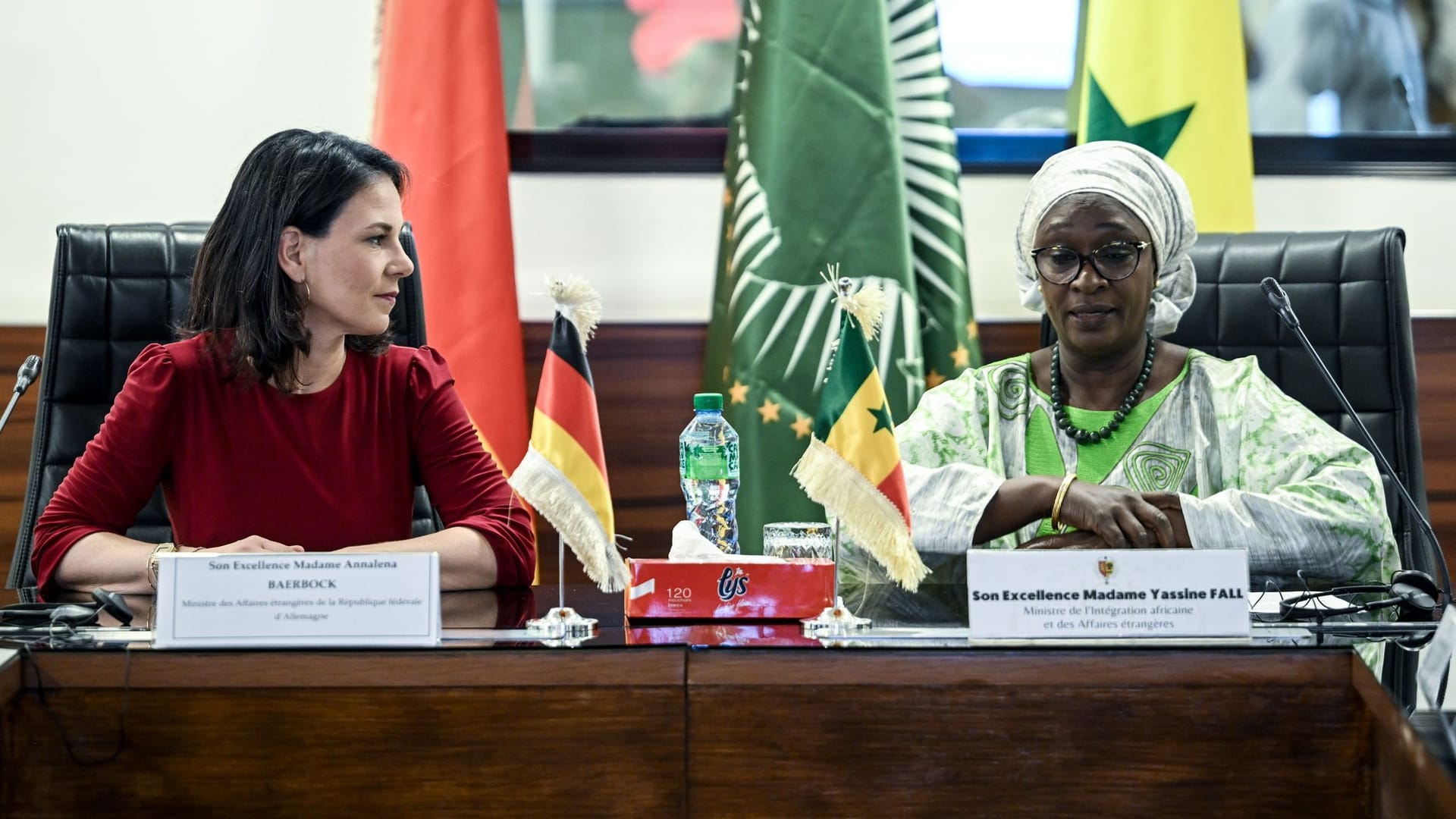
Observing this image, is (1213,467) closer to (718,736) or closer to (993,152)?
(718,736)

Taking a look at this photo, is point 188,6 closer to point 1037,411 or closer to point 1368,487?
point 1037,411

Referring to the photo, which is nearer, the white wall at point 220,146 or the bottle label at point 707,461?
the bottle label at point 707,461

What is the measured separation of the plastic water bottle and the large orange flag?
49 cm

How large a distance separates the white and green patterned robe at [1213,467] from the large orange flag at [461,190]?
104cm

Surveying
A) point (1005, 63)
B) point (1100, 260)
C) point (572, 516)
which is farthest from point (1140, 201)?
point (1005, 63)

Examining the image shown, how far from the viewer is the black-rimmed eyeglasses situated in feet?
6.32

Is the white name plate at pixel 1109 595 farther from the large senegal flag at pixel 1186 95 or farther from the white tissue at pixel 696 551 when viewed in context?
the large senegal flag at pixel 1186 95

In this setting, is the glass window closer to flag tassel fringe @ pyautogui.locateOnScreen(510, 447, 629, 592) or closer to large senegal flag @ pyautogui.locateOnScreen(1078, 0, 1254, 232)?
large senegal flag @ pyautogui.locateOnScreen(1078, 0, 1254, 232)

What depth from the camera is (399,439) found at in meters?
1.97

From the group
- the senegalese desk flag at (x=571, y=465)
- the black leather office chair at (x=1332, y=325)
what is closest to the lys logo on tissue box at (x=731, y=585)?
the senegalese desk flag at (x=571, y=465)

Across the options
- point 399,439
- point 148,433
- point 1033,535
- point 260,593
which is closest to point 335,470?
point 399,439

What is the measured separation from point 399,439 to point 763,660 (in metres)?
0.92

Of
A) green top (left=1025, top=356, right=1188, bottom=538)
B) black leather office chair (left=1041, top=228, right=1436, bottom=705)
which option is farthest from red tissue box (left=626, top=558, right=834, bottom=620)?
black leather office chair (left=1041, top=228, right=1436, bottom=705)

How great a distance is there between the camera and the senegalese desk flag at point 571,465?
144 centimetres
